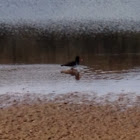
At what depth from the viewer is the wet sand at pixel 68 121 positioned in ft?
36.6

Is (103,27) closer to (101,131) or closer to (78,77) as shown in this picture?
(78,77)

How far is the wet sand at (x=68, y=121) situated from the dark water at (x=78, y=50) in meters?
8.85

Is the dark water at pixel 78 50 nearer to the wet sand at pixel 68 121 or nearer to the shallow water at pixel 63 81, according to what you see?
the shallow water at pixel 63 81

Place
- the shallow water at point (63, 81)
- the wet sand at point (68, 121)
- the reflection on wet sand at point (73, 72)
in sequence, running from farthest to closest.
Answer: the reflection on wet sand at point (73, 72) < the shallow water at point (63, 81) < the wet sand at point (68, 121)

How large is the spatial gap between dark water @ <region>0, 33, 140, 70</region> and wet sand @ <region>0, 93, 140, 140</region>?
8847mm

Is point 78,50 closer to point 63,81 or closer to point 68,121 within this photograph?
point 63,81

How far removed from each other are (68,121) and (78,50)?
794 inches

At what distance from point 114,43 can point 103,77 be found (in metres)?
17.3

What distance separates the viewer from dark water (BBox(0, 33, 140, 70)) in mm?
25953

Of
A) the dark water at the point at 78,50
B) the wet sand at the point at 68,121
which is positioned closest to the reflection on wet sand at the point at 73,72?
the dark water at the point at 78,50

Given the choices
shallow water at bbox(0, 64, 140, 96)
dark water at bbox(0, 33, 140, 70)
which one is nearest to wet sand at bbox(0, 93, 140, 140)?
shallow water at bbox(0, 64, 140, 96)

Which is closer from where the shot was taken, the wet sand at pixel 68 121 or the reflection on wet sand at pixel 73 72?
the wet sand at pixel 68 121

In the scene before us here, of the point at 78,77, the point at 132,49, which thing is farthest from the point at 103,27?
the point at 78,77

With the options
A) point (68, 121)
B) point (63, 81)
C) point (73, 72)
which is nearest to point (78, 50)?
point (73, 72)
